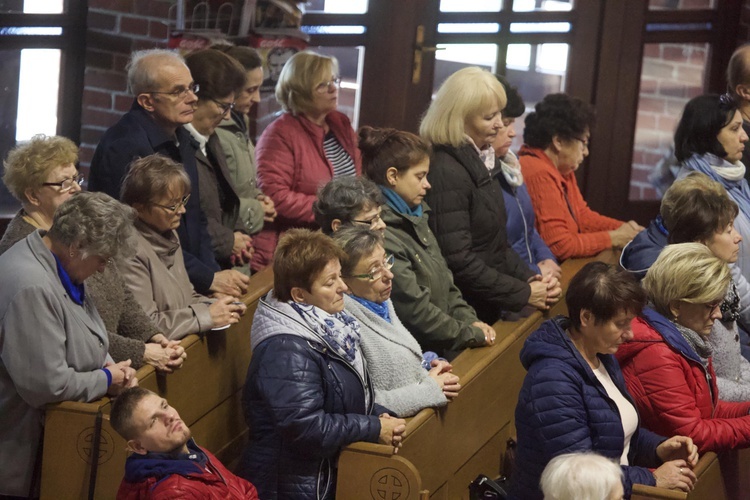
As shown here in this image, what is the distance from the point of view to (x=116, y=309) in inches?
144

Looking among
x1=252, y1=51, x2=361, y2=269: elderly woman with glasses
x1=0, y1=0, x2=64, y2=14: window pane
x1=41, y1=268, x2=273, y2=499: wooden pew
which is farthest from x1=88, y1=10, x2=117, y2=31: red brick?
x1=41, y1=268, x2=273, y2=499: wooden pew

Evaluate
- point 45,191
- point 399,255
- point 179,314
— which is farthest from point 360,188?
point 45,191

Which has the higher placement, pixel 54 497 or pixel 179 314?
pixel 179 314

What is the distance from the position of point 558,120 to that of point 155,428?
9.04 ft

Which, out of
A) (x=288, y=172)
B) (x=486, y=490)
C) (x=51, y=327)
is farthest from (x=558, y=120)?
(x=51, y=327)

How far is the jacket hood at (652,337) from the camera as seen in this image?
3.66m

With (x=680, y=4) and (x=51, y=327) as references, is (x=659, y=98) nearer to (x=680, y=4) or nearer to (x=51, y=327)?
(x=680, y=4)

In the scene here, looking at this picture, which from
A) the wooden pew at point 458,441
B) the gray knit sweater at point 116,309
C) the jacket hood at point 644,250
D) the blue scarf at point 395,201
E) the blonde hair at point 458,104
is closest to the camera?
the wooden pew at point 458,441

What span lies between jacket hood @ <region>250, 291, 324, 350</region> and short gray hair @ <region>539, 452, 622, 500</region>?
2.69 ft

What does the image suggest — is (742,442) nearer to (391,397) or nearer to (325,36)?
(391,397)

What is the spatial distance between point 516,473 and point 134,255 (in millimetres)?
1270

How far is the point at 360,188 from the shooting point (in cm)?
399

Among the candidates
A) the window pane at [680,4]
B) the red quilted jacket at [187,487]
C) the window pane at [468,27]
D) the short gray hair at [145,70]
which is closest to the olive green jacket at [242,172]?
the short gray hair at [145,70]

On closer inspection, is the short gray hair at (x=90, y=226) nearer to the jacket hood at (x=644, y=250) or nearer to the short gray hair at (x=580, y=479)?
the short gray hair at (x=580, y=479)
